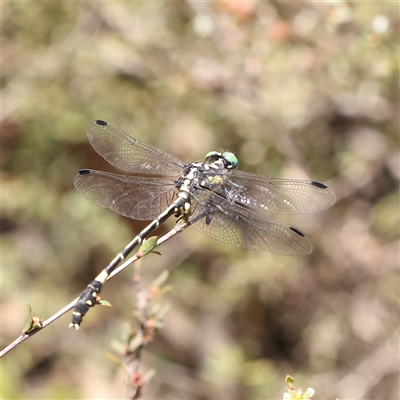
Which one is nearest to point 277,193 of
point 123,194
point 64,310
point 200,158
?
point 123,194

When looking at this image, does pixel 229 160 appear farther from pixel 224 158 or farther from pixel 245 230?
pixel 245 230

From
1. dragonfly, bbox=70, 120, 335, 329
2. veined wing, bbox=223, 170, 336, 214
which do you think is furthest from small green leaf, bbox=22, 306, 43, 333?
veined wing, bbox=223, 170, 336, 214

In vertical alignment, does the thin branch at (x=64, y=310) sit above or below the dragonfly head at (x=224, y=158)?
below

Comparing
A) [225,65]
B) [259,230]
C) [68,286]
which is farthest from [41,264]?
[259,230]

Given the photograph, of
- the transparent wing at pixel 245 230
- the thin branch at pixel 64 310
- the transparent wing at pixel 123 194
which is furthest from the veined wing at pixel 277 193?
the thin branch at pixel 64 310

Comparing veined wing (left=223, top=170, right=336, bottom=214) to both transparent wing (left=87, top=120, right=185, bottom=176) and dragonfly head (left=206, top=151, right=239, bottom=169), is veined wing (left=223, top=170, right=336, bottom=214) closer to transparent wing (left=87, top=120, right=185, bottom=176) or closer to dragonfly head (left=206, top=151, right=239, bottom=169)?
dragonfly head (left=206, top=151, right=239, bottom=169)

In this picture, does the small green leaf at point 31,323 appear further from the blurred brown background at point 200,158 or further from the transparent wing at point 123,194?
the blurred brown background at point 200,158
